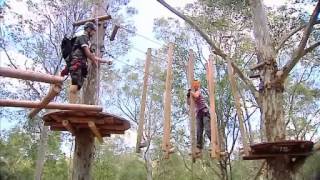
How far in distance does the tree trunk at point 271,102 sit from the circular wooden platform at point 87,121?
2409mm

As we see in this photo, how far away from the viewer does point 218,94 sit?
1347 centimetres

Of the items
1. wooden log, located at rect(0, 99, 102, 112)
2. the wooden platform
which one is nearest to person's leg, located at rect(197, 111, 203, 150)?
the wooden platform

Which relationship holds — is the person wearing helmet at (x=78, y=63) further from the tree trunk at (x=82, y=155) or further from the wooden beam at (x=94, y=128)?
the tree trunk at (x=82, y=155)

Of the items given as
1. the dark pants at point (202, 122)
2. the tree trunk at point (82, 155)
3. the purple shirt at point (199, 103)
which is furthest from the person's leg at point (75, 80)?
the dark pants at point (202, 122)

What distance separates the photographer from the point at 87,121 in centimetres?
508

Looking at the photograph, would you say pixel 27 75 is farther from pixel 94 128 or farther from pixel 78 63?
pixel 94 128

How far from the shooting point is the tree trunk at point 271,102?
20.8 ft

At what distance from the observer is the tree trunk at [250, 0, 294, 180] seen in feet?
20.8

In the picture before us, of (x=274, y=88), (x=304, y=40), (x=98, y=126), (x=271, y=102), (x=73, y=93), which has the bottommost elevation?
(x=98, y=126)

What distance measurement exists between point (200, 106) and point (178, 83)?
8386mm

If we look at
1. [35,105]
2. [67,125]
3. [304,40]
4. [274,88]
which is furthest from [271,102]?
[35,105]

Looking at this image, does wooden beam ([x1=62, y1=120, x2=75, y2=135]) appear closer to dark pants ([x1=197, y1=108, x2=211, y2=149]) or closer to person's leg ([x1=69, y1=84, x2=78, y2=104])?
person's leg ([x1=69, y1=84, x2=78, y2=104])

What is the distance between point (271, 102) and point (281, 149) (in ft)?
3.92

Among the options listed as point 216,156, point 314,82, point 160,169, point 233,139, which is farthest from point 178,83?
point 216,156
